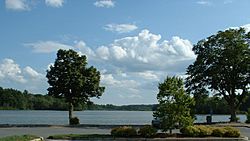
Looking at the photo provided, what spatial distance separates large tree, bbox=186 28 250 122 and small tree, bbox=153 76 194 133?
67.7 feet

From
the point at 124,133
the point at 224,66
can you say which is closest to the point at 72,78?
the point at 224,66

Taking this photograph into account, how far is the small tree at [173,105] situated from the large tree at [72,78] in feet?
60.6

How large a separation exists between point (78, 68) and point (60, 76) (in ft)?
6.13

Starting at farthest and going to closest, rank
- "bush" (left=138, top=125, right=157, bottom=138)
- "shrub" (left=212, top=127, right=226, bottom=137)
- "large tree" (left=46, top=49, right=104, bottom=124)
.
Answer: "large tree" (left=46, top=49, right=104, bottom=124) → "shrub" (left=212, top=127, right=226, bottom=137) → "bush" (left=138, top=125, right=157, bottom=138)

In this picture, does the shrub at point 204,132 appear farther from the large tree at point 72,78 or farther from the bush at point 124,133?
the large tree at point 72,78

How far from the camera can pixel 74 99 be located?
4512 centimetres

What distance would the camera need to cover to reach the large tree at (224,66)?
151 ft

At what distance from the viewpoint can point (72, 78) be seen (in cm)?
4428

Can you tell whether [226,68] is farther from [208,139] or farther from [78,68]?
[208,139]

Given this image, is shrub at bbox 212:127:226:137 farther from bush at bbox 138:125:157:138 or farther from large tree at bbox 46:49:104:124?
large tree at bbox 46:49:104:124

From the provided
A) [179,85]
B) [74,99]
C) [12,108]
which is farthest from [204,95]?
[12,108]

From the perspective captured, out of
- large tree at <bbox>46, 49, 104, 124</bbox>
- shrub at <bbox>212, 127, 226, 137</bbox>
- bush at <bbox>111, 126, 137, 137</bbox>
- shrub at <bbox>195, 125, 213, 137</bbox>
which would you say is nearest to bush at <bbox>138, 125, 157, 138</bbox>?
bush at <bbox>111, 126, 137, 137</bbox>

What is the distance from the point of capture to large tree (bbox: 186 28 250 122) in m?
46.0

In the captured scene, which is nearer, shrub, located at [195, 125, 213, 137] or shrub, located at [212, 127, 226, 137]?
shrub, located at [195, 125, 213, 137]
